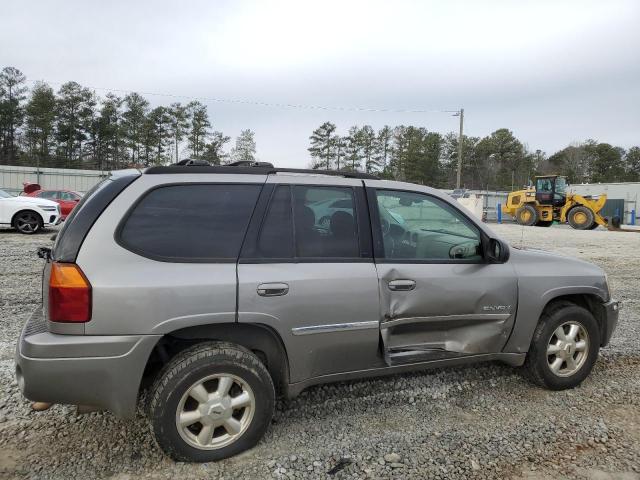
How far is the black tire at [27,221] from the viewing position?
43.7 feet

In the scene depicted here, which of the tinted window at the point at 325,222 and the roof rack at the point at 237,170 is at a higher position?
the roof rack at the point at 237,170

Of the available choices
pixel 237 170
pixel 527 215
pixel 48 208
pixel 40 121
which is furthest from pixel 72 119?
pixel 237 170

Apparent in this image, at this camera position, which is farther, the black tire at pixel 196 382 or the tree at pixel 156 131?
the tree at pixel 156 131

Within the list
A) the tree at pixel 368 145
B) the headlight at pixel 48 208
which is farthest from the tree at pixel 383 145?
the headlight at pixel 48 208

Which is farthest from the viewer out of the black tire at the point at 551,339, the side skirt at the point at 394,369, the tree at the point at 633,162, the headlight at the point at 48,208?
the tree at the point at 633,162

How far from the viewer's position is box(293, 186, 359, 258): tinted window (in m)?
2.88

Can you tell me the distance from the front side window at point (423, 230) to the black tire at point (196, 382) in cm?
119

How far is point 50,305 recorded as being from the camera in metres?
2.38

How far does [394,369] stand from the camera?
3.08 m

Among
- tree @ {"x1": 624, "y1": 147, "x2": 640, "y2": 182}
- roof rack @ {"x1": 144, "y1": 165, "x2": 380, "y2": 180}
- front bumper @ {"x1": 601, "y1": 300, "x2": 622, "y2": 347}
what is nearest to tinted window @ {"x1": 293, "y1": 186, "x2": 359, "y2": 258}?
roof rack @ {"x1": 144, "y1": 165, "x2": 380, "y2": 180}

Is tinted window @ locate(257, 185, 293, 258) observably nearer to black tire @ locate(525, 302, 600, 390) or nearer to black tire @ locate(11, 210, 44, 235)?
black tire @ locate(525, 302, 600, 390)

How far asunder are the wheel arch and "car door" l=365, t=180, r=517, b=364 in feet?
2.34

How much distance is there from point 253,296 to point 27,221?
13727 mm

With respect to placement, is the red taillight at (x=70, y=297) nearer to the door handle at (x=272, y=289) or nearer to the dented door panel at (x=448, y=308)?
the door handle at (x=272, y=289)
